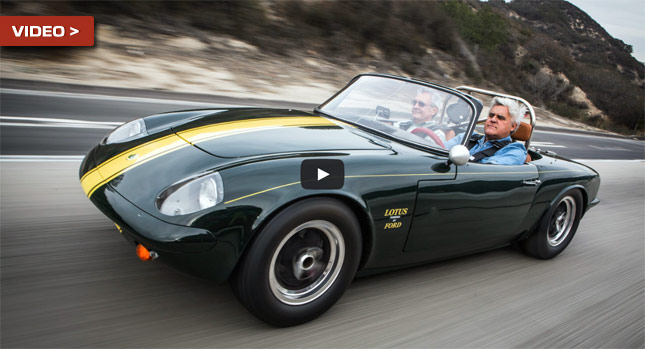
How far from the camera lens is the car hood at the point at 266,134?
99.8 inches

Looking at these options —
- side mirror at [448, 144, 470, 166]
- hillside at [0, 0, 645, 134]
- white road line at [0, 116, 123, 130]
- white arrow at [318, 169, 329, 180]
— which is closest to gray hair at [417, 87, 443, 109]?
side mirror at [448, 144, 470, 166]

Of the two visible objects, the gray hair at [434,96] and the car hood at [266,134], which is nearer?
the car hood at [266,134]

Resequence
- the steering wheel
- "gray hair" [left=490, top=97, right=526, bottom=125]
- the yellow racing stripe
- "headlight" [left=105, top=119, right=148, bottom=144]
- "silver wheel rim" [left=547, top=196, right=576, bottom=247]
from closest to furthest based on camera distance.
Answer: the yellow racing stripe → "headlight" [left=105, top=119, right=148, bottom=144] → the steering wheel → "gray hair" [left=490, top=97, right=526, bottom=125] → "silver wheel rim" [left=547, top=196, right=576, bottom=247]

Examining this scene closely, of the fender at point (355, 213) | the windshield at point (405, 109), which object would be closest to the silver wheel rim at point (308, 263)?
the fender at point (355, 213)

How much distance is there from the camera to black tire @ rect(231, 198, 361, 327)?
2201 millimetres

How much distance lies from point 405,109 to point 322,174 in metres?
1.34

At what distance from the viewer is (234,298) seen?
2637 mm

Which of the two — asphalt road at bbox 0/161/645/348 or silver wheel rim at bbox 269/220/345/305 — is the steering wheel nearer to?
asphalt road at bbox 0/161/645/348

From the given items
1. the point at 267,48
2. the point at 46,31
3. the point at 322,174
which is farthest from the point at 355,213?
the point at 267,48

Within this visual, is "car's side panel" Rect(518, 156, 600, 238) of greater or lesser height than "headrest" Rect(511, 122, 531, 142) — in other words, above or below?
below

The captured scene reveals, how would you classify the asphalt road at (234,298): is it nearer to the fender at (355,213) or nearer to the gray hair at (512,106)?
the fender at (355,213)

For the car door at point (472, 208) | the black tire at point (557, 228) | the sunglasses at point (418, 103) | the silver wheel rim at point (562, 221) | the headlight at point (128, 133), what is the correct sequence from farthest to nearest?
the silver wheel rim at point (562, 221)
the black tire at point (557, 228)
the sunglasses at point (418, 103)
the headlight at point (128, 133)
the car door at point (472, 208)

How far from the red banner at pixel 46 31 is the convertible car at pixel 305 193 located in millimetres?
7921

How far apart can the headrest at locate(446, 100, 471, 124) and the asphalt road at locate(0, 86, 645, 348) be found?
3.39 ft
